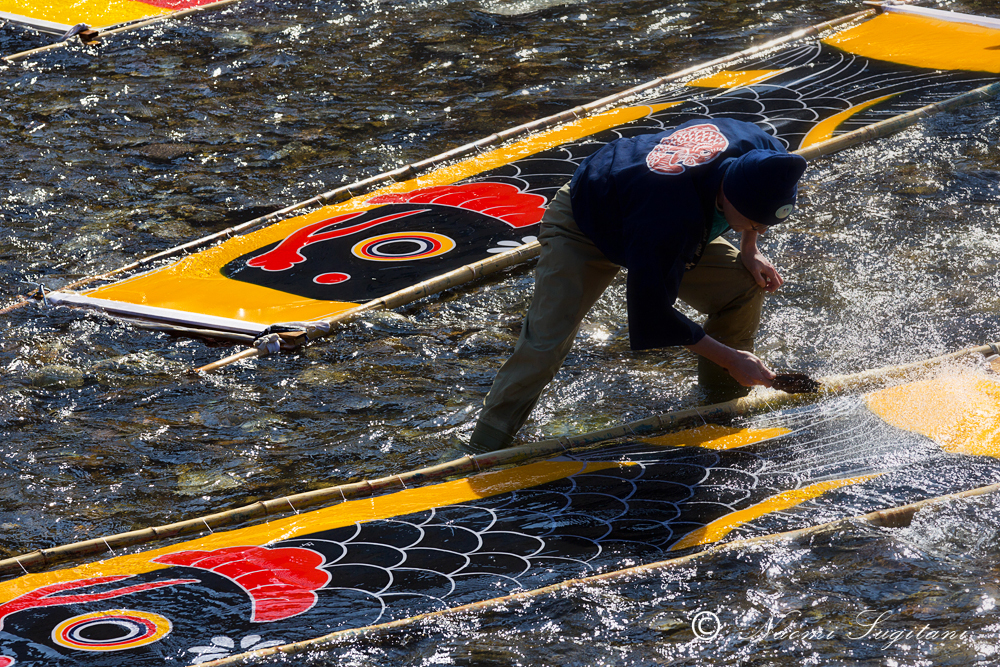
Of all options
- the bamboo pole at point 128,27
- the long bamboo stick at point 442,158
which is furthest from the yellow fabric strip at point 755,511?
the bamboo pole at point 128,27

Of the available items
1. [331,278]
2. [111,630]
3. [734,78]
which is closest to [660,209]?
[111,630]

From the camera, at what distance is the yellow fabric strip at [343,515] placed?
2.97m

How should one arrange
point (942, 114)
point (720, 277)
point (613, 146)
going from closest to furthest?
point (613, 146) < point (720, 277) < point (942, 114)

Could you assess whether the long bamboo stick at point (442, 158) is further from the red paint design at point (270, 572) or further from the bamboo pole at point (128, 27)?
the bamboo pole at point (128, 27)

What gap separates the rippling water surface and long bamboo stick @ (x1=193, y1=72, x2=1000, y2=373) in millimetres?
71

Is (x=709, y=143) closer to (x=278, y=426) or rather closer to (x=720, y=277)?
(x=720, y=277)

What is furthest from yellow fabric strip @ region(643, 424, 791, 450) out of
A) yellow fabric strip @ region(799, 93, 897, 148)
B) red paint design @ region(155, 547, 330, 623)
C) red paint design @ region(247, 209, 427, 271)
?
yellow fabric strip @ region(799, 93, 897, 148)

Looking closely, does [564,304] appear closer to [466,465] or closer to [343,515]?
[466,465]

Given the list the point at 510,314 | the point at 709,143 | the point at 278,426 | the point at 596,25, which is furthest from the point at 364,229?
the point at 596,25

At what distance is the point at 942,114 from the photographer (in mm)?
6070

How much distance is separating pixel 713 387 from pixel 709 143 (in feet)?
3.51

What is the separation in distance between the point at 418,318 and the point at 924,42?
4.34 meters

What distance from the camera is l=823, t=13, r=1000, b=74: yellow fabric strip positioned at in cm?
670

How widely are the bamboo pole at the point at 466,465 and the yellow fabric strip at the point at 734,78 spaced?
3351 millimetres
